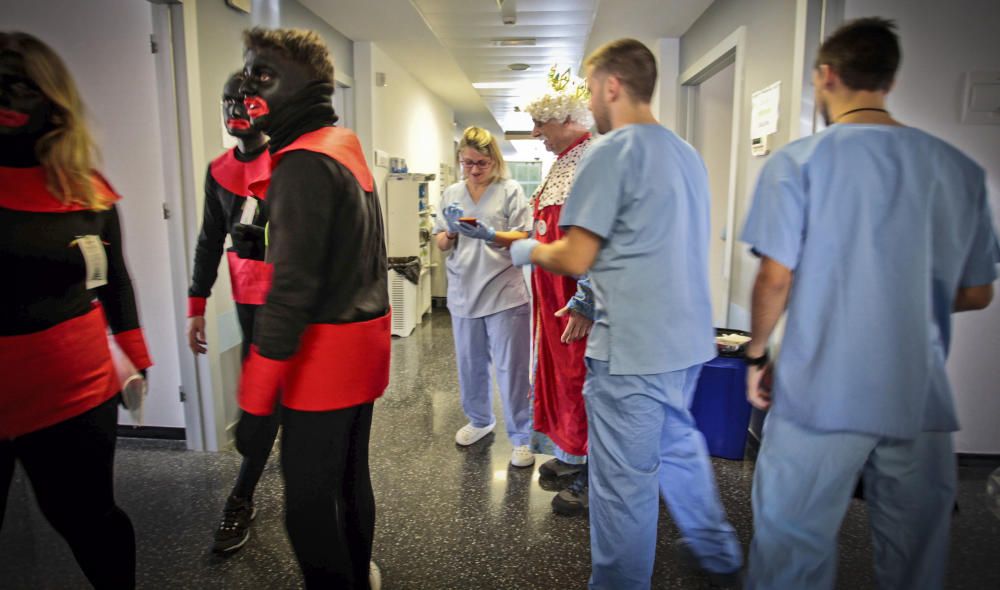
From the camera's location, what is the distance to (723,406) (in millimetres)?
2459

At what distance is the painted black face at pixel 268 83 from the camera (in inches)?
45.9

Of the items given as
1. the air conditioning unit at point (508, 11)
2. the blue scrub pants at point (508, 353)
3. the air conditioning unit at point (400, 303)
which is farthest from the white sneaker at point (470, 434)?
the air conditioning unit at point (508, 11)

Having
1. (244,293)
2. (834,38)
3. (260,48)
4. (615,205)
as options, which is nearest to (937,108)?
(834,38)

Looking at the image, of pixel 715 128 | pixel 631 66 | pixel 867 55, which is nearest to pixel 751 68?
pixel 715 128

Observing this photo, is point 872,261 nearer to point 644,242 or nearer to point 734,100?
point 644,242

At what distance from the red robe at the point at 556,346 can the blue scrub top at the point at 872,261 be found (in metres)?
0.90

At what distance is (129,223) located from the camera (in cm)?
255

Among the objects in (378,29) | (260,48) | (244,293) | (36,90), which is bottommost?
(244,293)

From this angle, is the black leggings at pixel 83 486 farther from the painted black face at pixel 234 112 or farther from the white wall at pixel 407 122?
the white wall at pixel 407 122

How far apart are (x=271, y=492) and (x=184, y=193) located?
1301 millimetres

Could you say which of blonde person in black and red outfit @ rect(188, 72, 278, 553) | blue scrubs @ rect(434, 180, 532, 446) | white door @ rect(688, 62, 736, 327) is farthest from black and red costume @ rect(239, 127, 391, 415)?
white door @ rect(688, 62, 736, 327)

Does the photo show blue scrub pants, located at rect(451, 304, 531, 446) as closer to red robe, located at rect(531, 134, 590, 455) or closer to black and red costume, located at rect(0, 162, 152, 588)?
red robe, located at rect(531, 134, 590, 455)

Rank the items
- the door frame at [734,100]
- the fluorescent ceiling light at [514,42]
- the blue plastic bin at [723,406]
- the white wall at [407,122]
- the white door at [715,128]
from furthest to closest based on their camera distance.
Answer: the white wall at [407,122] → the fluorescent ceiling light at [514,42] → the white door at [715,128] → the door frame at [734,100] → the blue plastic bin at [723,406]

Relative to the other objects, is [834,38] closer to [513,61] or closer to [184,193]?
[184,193]
